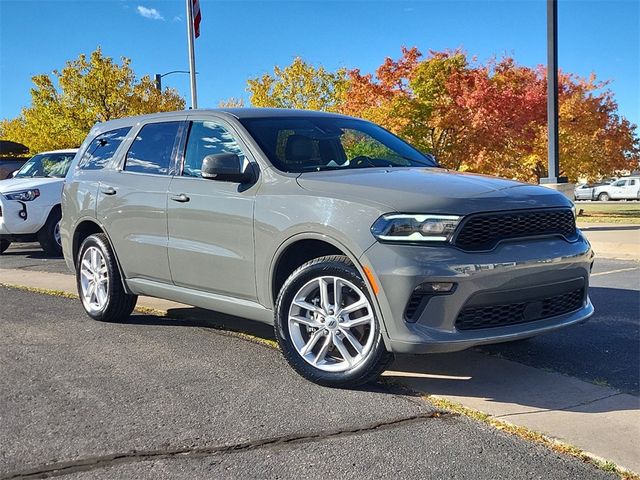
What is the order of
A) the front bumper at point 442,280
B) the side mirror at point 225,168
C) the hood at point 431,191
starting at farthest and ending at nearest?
the side mirror at point 225,168
the hood at point 431,191
the front bumper at point 442,280

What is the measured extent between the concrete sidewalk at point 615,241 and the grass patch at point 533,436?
7990 millimetres

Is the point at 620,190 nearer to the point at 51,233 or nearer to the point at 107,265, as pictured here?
the point at 51,233

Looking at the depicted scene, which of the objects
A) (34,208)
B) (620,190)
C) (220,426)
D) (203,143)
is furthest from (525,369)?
(620,190)

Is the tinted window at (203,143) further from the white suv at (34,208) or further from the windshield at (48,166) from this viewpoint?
the windshield at (48,166)

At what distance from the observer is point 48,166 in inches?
474

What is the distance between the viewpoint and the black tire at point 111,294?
5680 mm

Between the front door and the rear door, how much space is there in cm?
15

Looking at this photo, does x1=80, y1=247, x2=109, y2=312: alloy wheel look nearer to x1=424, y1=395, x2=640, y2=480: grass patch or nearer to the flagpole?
x1=424, y1=395, x2=640, y2=480: grass patch

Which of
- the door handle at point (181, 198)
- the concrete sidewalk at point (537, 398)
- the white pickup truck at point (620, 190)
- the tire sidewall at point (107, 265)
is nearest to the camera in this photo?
the concrete sidewalk at point (537, 398)

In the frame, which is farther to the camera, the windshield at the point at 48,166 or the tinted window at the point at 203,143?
the windshield at the point at 48,166

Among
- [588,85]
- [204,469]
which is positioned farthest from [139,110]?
[204,469]

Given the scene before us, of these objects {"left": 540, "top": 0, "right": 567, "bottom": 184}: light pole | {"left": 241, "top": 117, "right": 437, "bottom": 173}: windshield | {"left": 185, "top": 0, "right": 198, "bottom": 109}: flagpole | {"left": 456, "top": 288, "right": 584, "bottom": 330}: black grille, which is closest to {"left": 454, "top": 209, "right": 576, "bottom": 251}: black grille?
{"left": 456, "top": 288, "right": 584, "bottom": 330}: black grille

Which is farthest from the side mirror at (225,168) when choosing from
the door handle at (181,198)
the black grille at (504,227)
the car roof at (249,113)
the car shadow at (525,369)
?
the black grille at (504,227)

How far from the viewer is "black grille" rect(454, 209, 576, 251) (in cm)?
361
